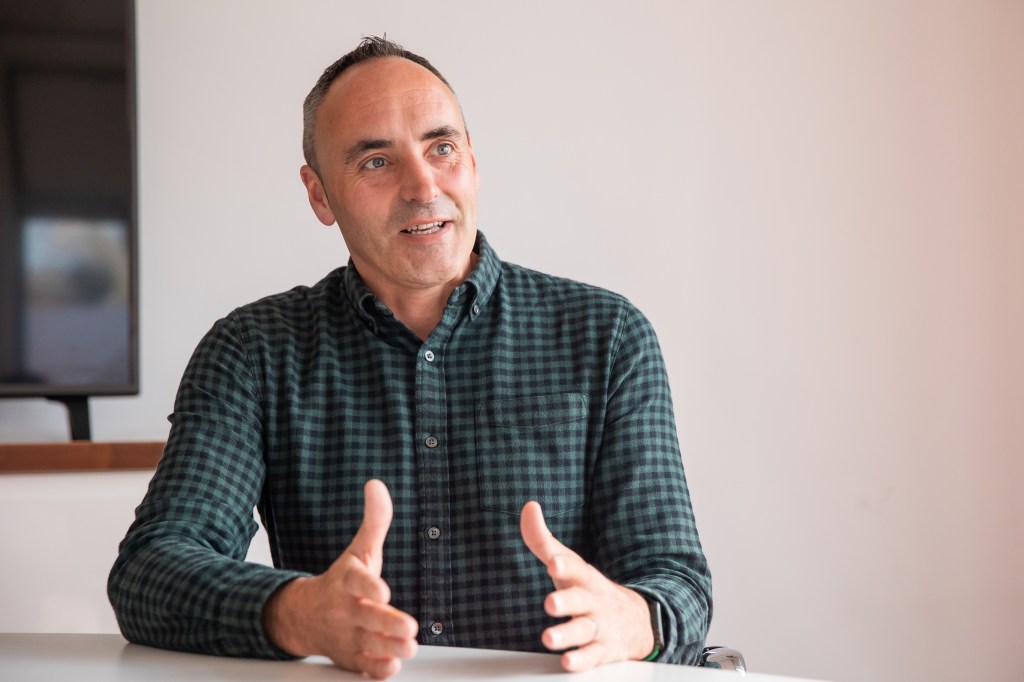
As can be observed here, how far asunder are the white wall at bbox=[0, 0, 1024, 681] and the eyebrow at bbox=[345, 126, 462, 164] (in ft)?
3.11

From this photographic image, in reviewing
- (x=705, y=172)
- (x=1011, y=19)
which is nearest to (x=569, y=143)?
(x=705, y=172)

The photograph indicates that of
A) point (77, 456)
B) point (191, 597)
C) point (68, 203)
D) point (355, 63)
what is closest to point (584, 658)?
point (191, 597)

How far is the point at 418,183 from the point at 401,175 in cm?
4

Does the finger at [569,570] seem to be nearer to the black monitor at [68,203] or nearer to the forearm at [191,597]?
the forearm at [191,597]

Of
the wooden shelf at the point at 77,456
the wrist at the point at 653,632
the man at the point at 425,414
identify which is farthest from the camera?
the wooden shelf at the point at 77,456

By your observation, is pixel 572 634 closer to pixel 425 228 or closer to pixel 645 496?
pixel 645 496

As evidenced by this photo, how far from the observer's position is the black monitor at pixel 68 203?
86.4 inches

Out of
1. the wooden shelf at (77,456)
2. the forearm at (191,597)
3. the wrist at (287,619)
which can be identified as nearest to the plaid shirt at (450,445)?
the forearm at (191,597)

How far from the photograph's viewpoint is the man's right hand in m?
0.90

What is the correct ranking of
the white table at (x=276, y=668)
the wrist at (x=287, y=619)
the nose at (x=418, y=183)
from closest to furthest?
the white table at (x=276, y=668) → the wrist at (x=287, y=619) → the nose at (x=418, y=183)

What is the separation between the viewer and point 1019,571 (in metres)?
2.75

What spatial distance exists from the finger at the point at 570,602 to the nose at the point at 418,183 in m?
0.77

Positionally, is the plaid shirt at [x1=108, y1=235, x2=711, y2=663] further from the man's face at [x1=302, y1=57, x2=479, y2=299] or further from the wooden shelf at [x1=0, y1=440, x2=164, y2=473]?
the wooden shelf at [x1=0, y1=440, x2=164, y2=473]

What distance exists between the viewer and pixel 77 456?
210 centimetres
